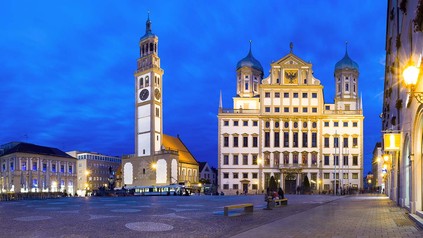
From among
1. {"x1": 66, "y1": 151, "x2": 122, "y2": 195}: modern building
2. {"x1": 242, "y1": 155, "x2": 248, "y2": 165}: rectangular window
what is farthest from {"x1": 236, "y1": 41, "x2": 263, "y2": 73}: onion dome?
{"x1": 66, "y1": 151, "x2": 122, "y2": 195}: modern building

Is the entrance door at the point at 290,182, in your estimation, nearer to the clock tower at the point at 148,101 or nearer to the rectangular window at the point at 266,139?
the rectangular window at the point at 266,139

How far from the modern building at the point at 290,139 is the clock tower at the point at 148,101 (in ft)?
50.8

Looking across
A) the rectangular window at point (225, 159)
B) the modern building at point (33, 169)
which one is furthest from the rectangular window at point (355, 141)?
the modern building at point (33, 169)

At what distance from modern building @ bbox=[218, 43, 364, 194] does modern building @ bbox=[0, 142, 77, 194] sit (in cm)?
3826

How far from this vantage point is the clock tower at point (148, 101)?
96.8m

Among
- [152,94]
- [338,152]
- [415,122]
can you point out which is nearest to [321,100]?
[338,152]

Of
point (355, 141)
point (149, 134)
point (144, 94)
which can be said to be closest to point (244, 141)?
point (149, 134)

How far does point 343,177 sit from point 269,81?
24.6 metres

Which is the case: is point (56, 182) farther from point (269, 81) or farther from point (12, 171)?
point (269, 81)

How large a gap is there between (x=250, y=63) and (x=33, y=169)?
181ft

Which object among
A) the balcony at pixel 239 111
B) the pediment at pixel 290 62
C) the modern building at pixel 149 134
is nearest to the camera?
the pediment at pixel 290 62

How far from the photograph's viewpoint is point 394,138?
2336cm

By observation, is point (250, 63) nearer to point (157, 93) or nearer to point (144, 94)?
point (157, 93)

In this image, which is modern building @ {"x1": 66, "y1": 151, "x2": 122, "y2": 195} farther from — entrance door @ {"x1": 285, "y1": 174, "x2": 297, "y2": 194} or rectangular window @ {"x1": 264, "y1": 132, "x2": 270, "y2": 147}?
entrance door @ {"x1": 285, "y1": 174, "x2": 297, "y2": 194}
